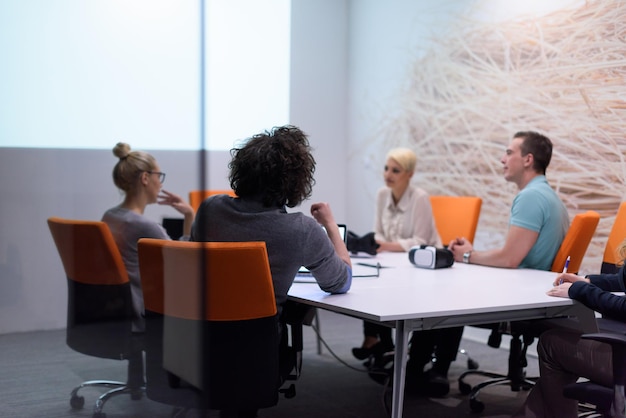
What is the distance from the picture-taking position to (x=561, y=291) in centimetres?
285

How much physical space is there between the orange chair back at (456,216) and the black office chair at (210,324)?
222 cm

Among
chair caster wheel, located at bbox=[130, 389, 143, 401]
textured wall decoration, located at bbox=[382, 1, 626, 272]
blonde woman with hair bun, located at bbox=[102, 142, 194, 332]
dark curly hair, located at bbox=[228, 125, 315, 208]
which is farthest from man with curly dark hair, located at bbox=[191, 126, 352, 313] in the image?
textured wall decoration, located at bbox=[382, 1, 626, 272]

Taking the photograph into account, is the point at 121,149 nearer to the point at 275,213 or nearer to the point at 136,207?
the point at 136,207

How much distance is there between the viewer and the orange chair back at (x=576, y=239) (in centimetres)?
349

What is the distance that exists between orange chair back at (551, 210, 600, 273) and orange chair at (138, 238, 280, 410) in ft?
5.45

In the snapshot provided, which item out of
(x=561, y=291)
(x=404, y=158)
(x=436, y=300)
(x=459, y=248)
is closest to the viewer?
(x=436, y=300)

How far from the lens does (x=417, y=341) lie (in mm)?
3914

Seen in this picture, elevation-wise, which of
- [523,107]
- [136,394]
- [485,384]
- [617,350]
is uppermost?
[523,107]

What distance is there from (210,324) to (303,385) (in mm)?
1714

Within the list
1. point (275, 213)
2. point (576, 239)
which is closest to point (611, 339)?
point (275, 213)

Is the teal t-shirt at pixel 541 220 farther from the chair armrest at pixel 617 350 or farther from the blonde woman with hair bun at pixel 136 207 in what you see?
the blonde woman with hair bun at pixel 136 207

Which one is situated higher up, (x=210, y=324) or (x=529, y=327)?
(x=210, y=324)

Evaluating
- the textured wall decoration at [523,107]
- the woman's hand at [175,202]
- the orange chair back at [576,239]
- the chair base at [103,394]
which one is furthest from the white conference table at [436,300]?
the textured wall decoration at [523,107]

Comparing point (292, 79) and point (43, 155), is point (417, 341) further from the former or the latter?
point (292, 79)
